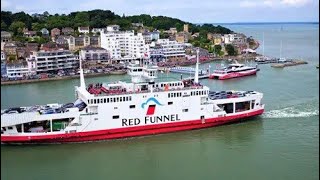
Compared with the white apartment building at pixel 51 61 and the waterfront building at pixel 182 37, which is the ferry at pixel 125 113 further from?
the waterfront building at pixel 182 37

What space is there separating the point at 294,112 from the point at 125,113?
566 centimetres

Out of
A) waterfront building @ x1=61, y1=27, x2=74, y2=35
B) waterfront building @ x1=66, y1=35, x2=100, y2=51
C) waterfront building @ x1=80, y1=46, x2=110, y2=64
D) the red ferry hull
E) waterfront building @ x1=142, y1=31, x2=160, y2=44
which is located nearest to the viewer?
the red ferry hull

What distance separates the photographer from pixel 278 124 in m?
12.1

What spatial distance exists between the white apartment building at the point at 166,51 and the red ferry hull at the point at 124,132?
18928mm

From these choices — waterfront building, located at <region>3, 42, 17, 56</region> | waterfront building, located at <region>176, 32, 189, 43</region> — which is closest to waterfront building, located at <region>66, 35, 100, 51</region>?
waterfront building, located at <region>3, 42, 17, 56</region>

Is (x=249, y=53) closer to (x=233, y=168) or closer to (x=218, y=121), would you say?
(x=218, y=121)

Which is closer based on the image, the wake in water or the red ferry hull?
the red ferry hull

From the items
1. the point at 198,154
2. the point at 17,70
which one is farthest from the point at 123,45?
the point at 198,154

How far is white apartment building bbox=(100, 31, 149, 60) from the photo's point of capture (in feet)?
98.7

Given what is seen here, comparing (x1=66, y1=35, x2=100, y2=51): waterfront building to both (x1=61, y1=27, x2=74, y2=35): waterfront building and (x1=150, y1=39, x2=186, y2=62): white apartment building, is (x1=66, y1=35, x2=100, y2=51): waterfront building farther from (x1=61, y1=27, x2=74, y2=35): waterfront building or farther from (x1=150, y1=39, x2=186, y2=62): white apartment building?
(x1=150, y1=39, x2=186, y2=62): white apartment building

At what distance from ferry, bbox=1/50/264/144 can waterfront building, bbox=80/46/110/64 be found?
16.2m

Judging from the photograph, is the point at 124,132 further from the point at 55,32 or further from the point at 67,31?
the point at 67,31

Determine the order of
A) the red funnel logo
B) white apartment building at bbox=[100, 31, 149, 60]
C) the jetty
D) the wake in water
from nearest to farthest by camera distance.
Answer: the red funnel logo → the wake in water → the jetty → white apartment building at bbox=[100, 31, 149, 60]

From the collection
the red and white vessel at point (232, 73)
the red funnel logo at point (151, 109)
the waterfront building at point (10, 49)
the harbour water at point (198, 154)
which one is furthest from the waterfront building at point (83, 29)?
the red funnel logo at point (151, 109)
